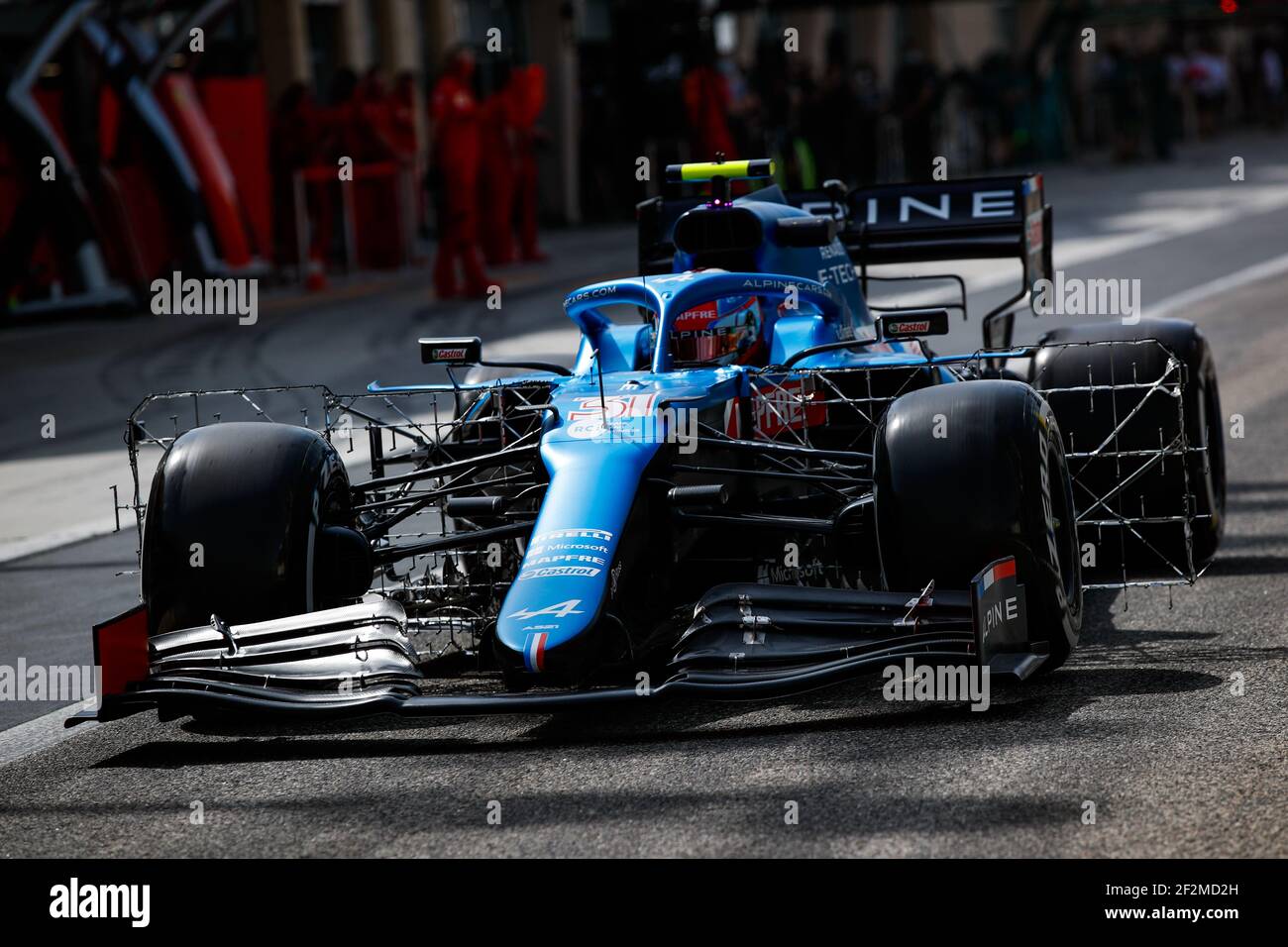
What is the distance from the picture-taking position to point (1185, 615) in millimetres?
7238

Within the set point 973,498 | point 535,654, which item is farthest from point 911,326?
point 535,654

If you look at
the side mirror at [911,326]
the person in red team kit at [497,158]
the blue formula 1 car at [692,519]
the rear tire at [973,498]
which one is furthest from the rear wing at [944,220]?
the person in red team kit at [497,158]

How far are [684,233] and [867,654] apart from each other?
2.81 meters

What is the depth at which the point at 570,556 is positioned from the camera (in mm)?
6020

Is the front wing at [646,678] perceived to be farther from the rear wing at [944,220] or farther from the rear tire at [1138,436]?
the rear wing at [944,220]

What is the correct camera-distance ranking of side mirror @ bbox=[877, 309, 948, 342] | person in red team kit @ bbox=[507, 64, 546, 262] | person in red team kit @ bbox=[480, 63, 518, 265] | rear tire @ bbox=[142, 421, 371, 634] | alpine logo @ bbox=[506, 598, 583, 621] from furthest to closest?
person in red team kit @ bbox=[507, 64, 546, 262] < person in red team kit @ bbox=[480, 63, 518, 265] < side mirror @ bbox=[877, 309, 948, 342] < rear tire @ bbox=[142, 421, 371, 634] < alpine logo @ bbox=[506, 598, 583, 621]

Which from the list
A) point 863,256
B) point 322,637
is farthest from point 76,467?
point 322,637

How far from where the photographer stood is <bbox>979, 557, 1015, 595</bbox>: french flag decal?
5719 millimetres

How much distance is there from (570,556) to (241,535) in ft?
3.78

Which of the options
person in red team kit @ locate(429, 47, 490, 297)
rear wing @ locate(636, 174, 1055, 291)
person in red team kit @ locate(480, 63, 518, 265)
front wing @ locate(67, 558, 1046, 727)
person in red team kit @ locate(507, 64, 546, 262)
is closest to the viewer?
front wing @ locate(67, 558, 1046, 727)

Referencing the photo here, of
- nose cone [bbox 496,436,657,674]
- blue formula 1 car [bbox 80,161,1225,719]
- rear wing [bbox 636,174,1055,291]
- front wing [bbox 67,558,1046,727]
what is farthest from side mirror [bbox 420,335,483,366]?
rear wing [bbox 636,174,1055,291]

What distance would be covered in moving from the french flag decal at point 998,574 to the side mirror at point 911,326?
3.62 feet

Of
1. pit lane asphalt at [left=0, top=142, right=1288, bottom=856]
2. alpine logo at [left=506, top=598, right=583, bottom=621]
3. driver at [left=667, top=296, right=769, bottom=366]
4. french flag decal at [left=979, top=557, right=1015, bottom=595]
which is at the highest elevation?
driver at [left=667, top=296, right=769, bottom=366]

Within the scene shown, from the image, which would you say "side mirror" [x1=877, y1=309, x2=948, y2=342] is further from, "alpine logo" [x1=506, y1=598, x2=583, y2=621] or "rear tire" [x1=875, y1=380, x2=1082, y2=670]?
"alpine logo" [x1=506, y1=598, x2=583, y2=621]
